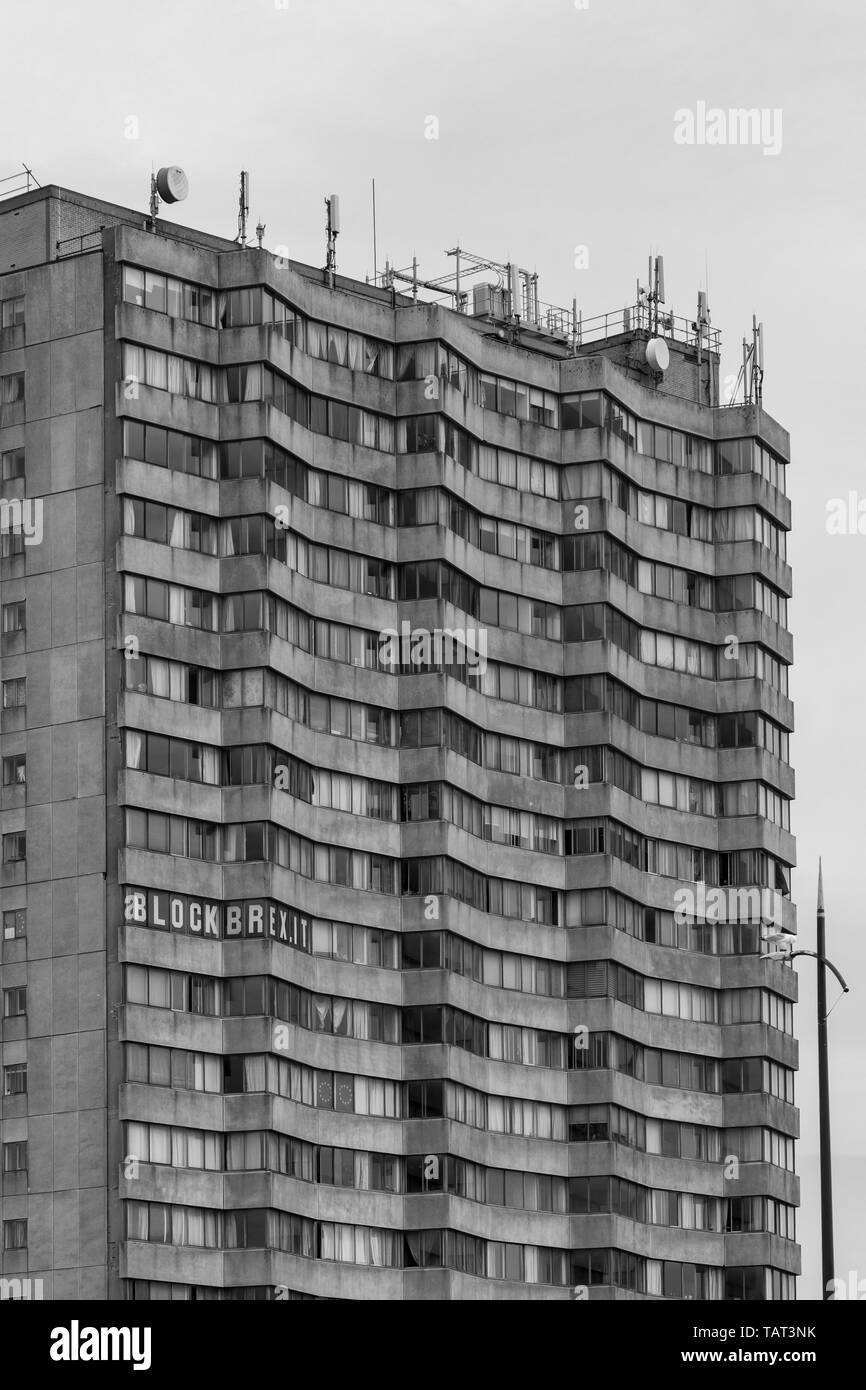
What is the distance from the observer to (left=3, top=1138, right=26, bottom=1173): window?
A: 128 meters

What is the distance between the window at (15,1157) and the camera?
128 m

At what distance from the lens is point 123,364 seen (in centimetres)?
13388

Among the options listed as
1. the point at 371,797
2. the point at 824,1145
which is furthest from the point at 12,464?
the point at 824,1145

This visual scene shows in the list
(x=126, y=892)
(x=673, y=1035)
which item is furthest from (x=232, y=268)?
(x=673, y=1035)

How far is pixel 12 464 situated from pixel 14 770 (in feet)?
48.2

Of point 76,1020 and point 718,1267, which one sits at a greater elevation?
point 76,1020

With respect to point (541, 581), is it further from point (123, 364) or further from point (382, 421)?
point (123, 364)

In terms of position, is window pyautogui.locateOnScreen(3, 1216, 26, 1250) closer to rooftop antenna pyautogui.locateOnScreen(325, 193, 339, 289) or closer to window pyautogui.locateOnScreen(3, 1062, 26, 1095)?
window pyautogui.locateOnScreen(3, 1062, 26, 1095)

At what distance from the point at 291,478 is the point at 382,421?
27.5 feet

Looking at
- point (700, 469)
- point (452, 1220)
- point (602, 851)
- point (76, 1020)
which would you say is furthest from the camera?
point (700, 469)

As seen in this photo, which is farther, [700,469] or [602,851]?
[700,469]

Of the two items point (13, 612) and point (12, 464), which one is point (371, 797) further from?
point (12, 464)

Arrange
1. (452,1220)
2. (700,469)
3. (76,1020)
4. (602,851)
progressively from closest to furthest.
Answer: (76,1020) → (452,1220) → (602,851) → (700,469)

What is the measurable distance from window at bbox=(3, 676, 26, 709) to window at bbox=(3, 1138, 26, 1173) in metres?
20.0
